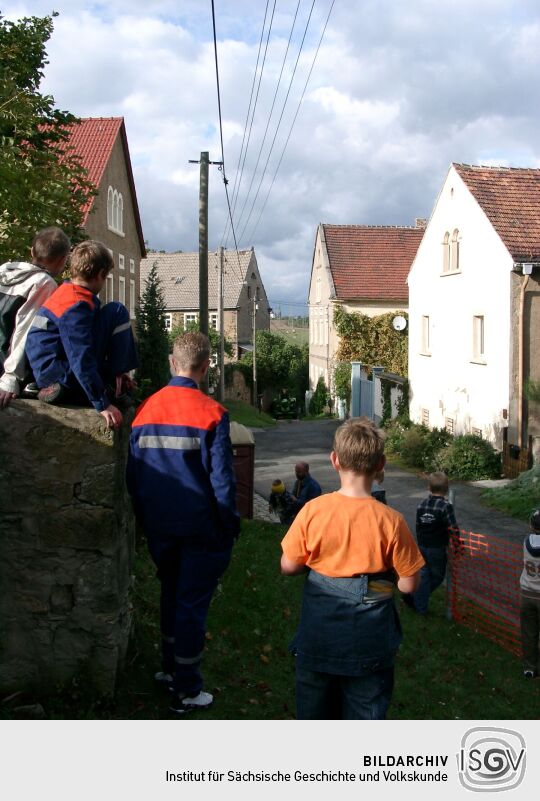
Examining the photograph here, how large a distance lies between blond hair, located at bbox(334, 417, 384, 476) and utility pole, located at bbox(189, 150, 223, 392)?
12.0m

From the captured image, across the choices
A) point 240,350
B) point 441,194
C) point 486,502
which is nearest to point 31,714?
point 486,502

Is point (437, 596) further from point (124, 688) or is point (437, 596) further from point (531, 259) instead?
point (531, 259)

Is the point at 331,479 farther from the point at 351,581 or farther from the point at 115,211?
the point at 351,581

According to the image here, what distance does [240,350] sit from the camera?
60719 millimetres

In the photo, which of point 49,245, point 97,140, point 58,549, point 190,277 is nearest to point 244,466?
point 49,245

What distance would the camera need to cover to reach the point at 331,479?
20.8 metres

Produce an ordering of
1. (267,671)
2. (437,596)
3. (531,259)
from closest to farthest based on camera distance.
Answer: (267,671)
(437,596)
(531,259)

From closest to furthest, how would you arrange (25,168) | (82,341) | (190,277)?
(82,341)
(25,168)
(190,277)

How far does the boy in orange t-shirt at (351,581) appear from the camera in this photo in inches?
122

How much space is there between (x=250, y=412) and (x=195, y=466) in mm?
38769

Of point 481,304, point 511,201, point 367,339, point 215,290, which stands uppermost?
point 215,290

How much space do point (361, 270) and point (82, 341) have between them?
3809cm

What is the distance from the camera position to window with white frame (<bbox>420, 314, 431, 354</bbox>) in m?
26.2
